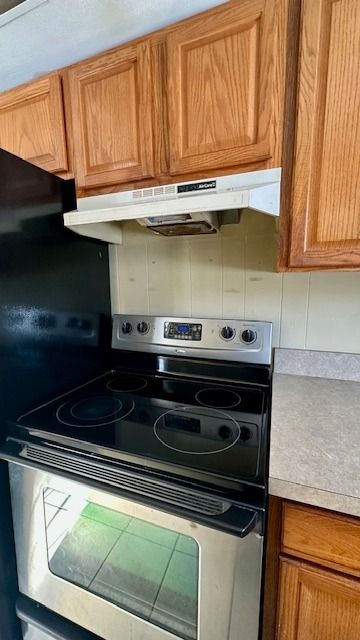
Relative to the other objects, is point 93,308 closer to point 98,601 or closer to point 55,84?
point 55,84

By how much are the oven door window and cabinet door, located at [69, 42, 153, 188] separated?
99 centimetres

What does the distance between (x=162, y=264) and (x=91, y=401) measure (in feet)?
2.07

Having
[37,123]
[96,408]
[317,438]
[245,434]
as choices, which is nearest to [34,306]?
[96,408]

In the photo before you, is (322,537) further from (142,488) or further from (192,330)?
(192,330)

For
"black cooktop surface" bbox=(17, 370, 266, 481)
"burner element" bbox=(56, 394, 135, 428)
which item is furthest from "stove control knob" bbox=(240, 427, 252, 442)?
"burner element" bbox=(56, 394, 135, 428)

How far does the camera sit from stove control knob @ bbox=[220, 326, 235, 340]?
1.18 m

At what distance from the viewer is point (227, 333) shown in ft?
3.87

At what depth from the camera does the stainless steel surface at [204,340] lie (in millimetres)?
1131

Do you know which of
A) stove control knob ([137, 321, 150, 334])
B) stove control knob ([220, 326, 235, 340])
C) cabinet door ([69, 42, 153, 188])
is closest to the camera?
cabinet door ([69, 42, 153, 188])

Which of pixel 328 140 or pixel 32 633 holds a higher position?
pixel 328 140

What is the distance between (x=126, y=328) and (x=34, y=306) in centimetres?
44

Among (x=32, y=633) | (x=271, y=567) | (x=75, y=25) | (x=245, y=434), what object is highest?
(x=75, y=25)

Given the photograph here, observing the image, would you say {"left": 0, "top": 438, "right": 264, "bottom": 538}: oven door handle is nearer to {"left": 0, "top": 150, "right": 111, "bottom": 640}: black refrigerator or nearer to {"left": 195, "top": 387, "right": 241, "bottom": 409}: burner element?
{"left": 0, "top": 150, "right": 111, "bottom": 640}: black refrigerator

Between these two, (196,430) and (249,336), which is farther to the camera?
(249,336)
